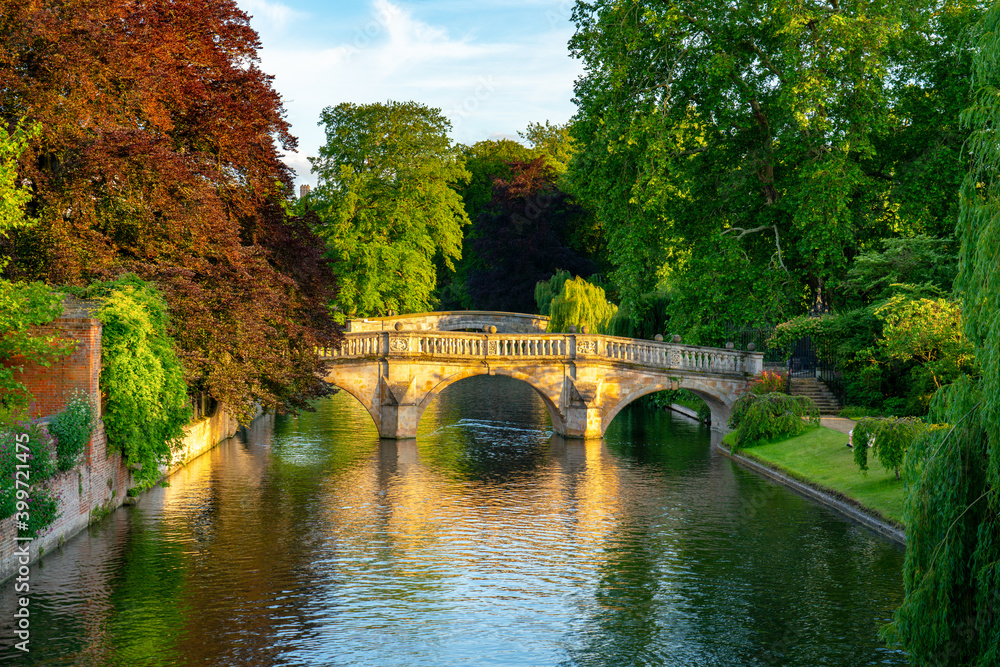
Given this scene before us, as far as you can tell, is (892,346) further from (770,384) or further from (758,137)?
(758,137)

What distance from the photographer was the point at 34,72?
20047 mm

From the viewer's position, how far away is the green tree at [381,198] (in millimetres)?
51438

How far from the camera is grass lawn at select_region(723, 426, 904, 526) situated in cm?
1956

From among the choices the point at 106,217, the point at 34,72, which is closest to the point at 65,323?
the point at 106,217

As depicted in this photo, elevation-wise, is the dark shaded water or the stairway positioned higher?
the stairway

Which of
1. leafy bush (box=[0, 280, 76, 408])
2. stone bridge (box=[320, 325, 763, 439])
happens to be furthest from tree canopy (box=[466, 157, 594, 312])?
leafy bush (box=[0, 280, 76, 408])

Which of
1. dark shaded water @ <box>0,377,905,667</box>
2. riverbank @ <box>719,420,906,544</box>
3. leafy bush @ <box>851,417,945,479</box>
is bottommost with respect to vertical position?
dark shaded water @ <box>0,377,905,667</box>

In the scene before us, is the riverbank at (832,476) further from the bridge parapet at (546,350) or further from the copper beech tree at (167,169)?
the copper beech tree at (167,169)

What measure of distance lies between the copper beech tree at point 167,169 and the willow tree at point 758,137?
36.5 ft

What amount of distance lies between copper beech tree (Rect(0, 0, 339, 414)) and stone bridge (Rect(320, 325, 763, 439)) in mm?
3060

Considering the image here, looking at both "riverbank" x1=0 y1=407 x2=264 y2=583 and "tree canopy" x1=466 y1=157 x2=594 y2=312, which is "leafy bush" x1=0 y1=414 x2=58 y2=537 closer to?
"riverbank" x1=0 y1=407 x2=264 y2=583

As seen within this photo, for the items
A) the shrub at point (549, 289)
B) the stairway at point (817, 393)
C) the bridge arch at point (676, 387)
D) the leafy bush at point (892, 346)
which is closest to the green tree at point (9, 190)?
the bridge arch at point (676, 387)

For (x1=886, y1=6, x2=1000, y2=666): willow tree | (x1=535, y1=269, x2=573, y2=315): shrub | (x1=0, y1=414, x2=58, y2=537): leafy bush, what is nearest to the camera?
(x1=886, y1=6, x2=1000, y2=666): willow tree

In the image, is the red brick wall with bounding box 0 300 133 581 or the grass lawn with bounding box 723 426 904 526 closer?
the red brick wall with bounding box 0 300 133 581
